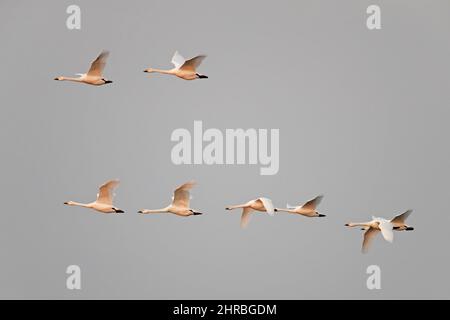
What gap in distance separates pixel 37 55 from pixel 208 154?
26.6m

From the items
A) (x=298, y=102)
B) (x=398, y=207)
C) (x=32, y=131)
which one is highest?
(x=298, y=102)

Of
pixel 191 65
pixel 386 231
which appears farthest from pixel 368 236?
pixel 386 231

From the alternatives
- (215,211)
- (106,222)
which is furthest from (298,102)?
(106,222)

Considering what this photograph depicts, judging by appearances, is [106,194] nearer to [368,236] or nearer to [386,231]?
[368,236]

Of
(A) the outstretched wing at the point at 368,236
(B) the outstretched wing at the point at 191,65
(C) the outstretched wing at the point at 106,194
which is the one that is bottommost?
(A) the outstretched wing at the point at 368,236

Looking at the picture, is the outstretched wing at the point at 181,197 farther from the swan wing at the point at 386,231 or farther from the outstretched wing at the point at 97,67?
the swan wing at the point at 386,231

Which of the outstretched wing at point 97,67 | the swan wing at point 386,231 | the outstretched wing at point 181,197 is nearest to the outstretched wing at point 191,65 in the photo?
the outstretched wing at point 97,67

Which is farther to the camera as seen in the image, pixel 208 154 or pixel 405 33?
pixel 405 33

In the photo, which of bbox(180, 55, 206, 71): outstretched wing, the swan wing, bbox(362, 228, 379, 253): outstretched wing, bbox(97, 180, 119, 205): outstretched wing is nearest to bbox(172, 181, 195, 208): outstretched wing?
bbox(97, 180, 119, 205): outstretched wing

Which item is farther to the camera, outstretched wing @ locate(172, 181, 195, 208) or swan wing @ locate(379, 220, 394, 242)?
outstretched wing @ locate(172, 181, 195, 208)

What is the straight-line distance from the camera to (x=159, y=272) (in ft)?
268

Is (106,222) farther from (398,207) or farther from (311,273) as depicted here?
(398,207)

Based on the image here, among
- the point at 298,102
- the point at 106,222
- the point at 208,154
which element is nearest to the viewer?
the point at 208,154

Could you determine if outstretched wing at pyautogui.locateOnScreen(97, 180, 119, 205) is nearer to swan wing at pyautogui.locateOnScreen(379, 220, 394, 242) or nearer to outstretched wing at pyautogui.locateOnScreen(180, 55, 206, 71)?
outstretched wing at pyautogui.locateOnScreen(180, 55, 206, 71)
